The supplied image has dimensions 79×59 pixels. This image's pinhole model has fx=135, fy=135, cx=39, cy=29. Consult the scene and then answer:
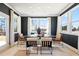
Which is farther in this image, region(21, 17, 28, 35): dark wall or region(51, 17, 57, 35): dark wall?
region(21, 17, 28, 35): dark wall

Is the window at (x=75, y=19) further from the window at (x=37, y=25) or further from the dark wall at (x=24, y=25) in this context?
the dark wall at (x=24, y=25)

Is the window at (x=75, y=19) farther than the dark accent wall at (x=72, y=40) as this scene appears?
Yes

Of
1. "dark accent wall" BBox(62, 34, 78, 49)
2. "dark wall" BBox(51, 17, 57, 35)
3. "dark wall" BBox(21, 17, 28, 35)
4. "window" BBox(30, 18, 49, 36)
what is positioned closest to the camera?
"dark accent wall" BBox(62, 34, 78, 49)

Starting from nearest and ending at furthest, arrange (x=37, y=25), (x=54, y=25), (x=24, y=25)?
(x=54, y=25)
(x=24, y=25)
(x=37, y=25)

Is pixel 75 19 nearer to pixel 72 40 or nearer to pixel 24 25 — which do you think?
pixel 72 40

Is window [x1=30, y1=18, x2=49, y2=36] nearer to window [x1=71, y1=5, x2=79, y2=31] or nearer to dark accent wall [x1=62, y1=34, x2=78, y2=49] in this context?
dark accent wall [x1=62, y1=34, x2=78, y2=49]

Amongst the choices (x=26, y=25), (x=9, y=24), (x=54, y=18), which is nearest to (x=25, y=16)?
(x=26, y=25)

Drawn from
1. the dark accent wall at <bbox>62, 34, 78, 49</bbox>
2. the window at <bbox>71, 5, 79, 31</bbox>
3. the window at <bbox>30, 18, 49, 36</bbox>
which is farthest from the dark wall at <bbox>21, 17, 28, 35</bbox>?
the window at <bbox>71, 5, 79, 31</bbox>

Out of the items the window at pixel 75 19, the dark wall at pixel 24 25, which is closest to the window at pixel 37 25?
the dark wall at pixel 24 25

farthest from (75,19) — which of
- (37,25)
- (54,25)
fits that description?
(37,25)

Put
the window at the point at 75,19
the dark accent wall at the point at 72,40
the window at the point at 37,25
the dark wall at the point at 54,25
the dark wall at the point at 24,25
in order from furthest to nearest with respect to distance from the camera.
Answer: the window at the point at 37,25 → the dark wall at the point at 24,25 → the dark wall at the point at 54,25 → the window at the point at 75,19 → the dark accent wall at the point at 72,40

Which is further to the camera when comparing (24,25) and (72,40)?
(24,25)

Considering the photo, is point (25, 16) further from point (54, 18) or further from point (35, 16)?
point (54, 18)

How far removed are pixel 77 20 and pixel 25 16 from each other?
818 cm
